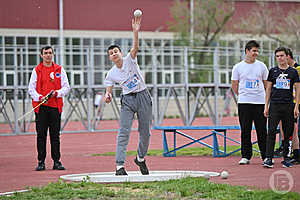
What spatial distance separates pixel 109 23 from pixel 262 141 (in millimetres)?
28843

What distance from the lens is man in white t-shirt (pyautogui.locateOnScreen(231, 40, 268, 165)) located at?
456 inches

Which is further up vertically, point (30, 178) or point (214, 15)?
point (214, 15)

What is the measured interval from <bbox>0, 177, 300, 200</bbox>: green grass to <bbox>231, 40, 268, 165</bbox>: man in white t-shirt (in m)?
3.40

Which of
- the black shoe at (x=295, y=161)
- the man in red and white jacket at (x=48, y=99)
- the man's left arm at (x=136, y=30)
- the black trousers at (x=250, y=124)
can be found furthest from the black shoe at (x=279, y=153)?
the man's left arm at (x=136, y=30)

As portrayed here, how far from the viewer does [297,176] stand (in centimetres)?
940

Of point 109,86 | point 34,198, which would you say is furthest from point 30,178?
point 34,198

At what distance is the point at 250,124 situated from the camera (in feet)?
38.5

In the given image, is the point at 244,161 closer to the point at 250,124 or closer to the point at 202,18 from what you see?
the point at 250,124

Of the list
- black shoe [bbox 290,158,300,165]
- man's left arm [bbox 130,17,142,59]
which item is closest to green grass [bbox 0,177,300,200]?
man's left arm [bbox 130,17,142,59]

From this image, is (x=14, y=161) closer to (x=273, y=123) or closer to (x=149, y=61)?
(x=273, y=123)

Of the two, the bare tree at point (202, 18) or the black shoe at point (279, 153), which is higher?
the bare tree at point (202, 18)

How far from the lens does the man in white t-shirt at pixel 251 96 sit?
11570mm

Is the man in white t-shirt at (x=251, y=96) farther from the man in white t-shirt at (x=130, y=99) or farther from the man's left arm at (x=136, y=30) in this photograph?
the man's left arm at (x=136, y=30)

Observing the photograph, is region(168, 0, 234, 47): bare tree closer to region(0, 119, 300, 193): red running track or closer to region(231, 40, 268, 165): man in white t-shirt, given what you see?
region(0, 119, 300, 193): red running track
